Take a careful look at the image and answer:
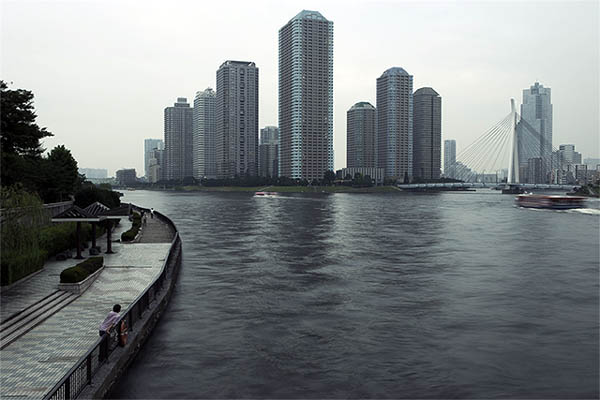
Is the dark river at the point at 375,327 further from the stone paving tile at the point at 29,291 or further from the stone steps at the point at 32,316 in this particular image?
the stone paving tile at the point at 29,291

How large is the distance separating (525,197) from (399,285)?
4229 inches

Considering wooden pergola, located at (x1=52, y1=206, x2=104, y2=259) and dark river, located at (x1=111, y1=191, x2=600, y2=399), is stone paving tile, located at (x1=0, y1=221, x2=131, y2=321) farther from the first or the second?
dark river, located at (x1=111, y1=191, x2=600, y2=399)

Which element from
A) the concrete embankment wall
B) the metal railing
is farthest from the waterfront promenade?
the concrete embankment wall

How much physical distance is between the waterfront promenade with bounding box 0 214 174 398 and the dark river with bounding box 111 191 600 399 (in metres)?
2.01

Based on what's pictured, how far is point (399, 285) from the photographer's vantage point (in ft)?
98.7

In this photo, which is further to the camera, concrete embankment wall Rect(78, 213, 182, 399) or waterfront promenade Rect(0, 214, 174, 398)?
waterfront promenade Rect(0, 214, 174, 398)

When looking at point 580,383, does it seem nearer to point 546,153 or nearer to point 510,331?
point 510,331

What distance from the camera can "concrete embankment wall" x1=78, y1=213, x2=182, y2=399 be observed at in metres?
13.0

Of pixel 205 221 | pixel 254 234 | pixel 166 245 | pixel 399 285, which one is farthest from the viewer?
pixel 205 221

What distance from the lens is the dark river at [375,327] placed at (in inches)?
624

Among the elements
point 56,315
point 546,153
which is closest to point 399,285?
point 56,315

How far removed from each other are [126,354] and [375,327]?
10786 millimetres

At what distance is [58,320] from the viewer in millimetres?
18781

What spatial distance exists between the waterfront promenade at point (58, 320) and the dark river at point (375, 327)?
2.01 metres
